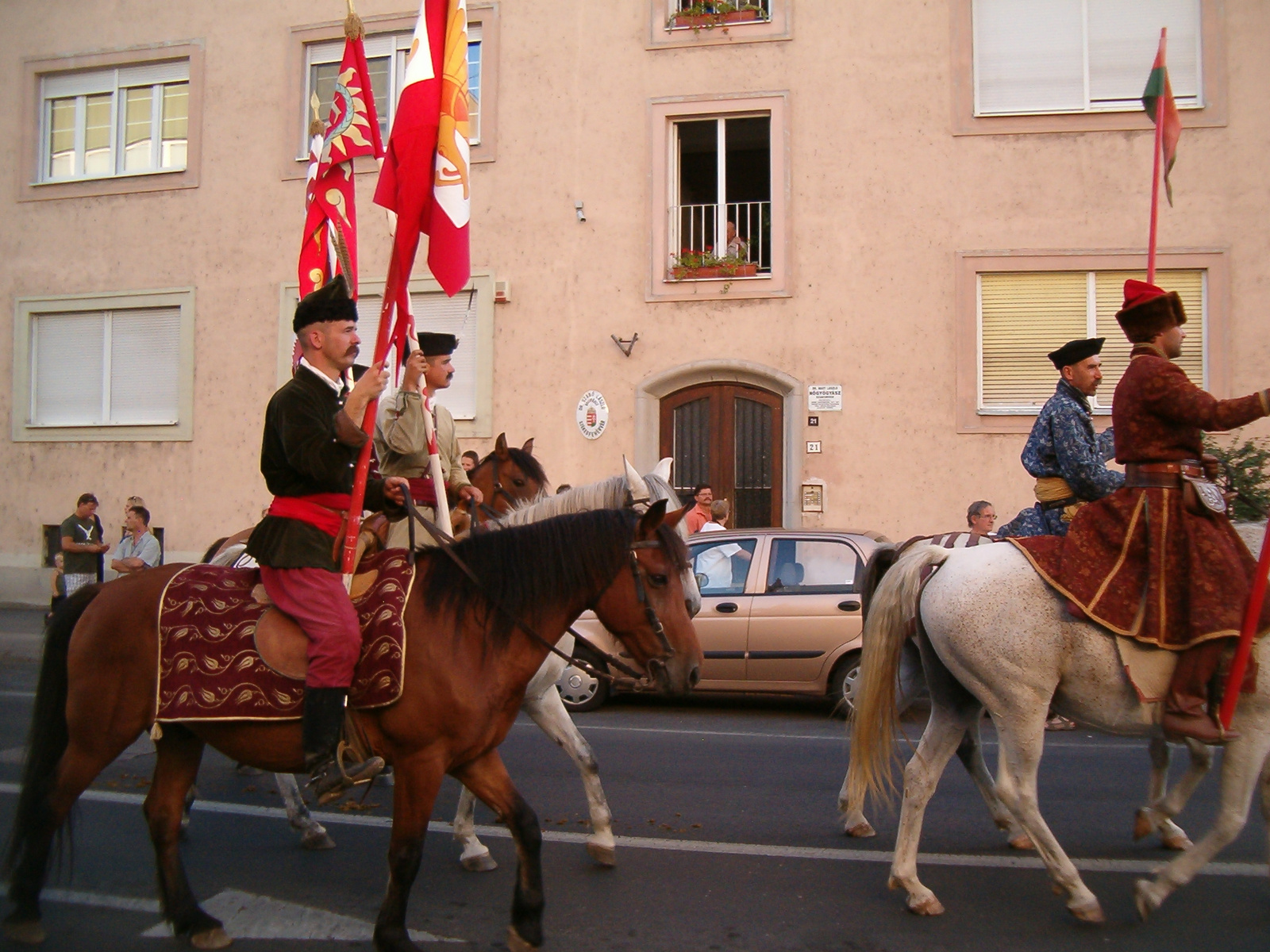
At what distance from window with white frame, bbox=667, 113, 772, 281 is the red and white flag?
Result: 10165mm

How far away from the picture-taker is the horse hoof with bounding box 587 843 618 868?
5359 millimetres

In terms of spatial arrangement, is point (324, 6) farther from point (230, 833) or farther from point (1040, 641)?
point (1040, 641)

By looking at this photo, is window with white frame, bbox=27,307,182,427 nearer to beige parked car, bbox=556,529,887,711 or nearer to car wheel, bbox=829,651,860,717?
beige parked car, bbox=556,529,887,711

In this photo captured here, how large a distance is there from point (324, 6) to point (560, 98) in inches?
171

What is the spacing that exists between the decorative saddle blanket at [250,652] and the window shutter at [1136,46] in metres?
13.8

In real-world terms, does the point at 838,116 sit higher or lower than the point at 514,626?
higher

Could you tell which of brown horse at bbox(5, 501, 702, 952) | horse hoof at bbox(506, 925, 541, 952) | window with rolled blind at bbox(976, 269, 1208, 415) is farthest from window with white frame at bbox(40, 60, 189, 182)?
horse hoof at bbox(506, 925, 541, 952)

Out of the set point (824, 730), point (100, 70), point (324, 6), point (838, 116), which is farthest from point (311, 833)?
point (100, 70)

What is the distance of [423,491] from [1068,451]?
350 centimetres

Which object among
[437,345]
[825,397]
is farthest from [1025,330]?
[437,345]

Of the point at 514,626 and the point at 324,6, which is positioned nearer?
the point at 514,626

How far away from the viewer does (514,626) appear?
14.2ft

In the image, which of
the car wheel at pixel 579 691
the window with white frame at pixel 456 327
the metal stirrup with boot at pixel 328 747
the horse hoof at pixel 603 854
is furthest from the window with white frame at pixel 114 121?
the metal stirrup with boot at pixel 328 747

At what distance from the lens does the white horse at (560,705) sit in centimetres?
522
